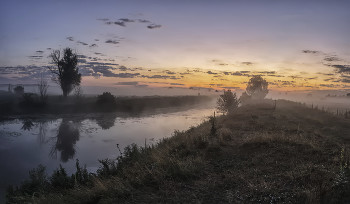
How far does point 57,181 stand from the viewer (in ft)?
43.1

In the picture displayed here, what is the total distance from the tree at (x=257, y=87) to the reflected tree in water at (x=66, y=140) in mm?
72801

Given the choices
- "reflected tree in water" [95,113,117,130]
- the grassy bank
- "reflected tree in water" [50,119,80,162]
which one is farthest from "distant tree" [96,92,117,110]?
"reflected tree in water" [50,119,80,162]

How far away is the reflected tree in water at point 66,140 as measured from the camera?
23.3m

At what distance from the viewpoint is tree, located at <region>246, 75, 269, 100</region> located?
92875 millimetres

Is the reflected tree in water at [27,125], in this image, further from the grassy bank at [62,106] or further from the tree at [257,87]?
the tree at [257,87]

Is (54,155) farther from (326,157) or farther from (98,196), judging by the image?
(326,157)

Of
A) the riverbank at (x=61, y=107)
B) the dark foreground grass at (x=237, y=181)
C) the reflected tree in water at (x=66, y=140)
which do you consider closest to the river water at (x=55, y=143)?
the reflected tree in water at (x=66, y=140)

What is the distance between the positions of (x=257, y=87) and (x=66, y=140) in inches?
3171

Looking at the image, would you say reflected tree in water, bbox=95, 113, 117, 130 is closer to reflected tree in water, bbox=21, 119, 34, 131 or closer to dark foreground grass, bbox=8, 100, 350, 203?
reflected tree in water, bbox=21, 119, 34, 131

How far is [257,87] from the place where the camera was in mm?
94250

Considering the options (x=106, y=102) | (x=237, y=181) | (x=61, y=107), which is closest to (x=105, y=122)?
(x=61, y=107)

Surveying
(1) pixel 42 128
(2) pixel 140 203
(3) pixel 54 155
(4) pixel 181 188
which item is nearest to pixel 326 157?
(4) pixel 181 188

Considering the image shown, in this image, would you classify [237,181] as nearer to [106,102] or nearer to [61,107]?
[61,107]

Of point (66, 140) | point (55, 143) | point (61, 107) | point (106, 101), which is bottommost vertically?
point (55, 143)
